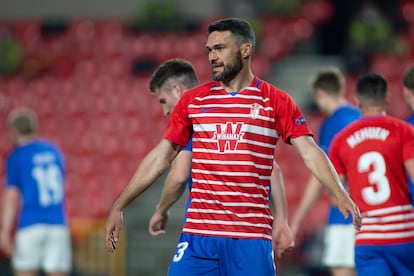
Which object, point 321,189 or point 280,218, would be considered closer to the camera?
point 280,218

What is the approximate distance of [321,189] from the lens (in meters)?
7.95

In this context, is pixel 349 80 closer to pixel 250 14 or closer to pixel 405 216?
pixel 250 14

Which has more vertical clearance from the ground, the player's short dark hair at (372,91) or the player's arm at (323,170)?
the player's short dark hair at (372,91)

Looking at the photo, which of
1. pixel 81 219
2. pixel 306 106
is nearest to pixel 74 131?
pixel 81 219

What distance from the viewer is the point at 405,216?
20.9 feet

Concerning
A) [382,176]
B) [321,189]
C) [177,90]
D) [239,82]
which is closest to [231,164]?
[239,82]

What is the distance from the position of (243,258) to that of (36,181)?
15.4 ft

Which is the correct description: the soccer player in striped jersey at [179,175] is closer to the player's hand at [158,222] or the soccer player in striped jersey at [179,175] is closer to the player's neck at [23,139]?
the player's hand at [158,222]

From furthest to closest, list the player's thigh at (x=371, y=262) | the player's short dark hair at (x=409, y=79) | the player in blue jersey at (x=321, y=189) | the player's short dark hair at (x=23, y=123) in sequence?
the player's short dark hair at (x=23, y=123), the player in blue jersey at (x=321, y=189), the player's short dark hair at (x=409, y=79), the player's thigh at (x=371, y=262)

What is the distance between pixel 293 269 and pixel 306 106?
4.37m

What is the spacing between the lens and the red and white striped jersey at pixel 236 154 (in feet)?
17.6

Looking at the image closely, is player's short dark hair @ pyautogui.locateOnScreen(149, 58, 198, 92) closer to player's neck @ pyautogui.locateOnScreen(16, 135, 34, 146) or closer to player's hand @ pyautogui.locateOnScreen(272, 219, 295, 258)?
player's hand @ pyautogui.locateOnScreen(272, 219, 295, 258)

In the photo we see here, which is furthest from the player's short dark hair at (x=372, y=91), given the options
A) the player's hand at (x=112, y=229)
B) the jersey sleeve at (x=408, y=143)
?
the player's hand at (x=112, y=229)

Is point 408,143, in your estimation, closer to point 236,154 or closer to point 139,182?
point 236,154
